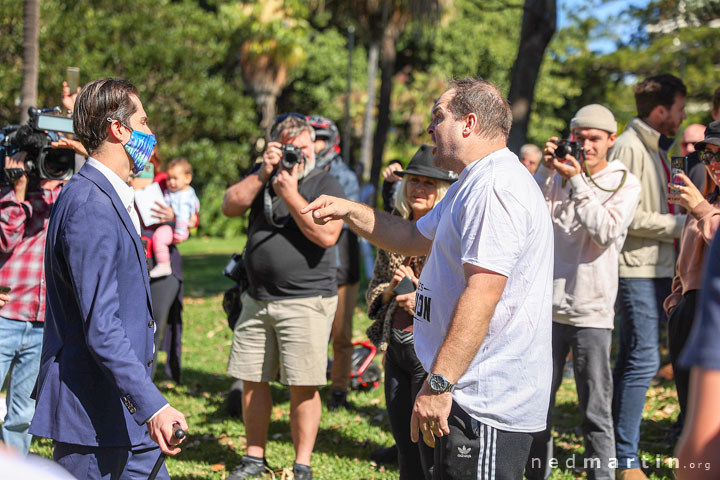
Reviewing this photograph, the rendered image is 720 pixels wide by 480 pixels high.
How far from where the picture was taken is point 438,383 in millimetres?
2518

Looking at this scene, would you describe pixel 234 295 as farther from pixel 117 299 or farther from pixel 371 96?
Result: pixel 371 96

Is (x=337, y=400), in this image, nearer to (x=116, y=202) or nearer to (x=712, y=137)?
(x=712, y=137)

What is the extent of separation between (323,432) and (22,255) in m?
2.70

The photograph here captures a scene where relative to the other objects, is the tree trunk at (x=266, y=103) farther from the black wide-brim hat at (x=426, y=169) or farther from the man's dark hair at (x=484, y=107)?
the man's dark hair at (x=484, y=107)

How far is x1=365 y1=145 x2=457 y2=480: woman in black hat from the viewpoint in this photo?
3.75 meters

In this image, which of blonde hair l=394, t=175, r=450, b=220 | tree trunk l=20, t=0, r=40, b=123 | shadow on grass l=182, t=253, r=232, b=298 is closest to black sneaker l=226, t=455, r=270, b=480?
blonde hair l=394, t=175, r=450, b=220

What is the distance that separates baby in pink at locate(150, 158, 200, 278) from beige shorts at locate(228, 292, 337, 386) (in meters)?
1.57

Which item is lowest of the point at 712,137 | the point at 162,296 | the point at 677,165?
the point at 162,296

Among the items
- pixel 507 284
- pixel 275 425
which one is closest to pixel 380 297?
pixel 507 284

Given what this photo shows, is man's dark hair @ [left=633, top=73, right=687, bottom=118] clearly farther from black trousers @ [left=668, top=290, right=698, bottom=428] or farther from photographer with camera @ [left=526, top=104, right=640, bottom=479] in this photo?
black trousers @ [left=668, top=290, right=698, bottom=428]

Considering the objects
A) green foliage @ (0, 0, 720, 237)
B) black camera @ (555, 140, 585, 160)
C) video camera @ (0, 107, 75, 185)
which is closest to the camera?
video camera @ (0, 107, 75, 185)

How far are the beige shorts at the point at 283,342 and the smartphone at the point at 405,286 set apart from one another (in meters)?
0.91

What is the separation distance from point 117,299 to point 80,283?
0.14 metres

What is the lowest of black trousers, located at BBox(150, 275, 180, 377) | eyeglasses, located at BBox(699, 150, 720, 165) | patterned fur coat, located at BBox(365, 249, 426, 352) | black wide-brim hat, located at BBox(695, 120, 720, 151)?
black trousers, located at BBox(150, 275, 180, 377)
